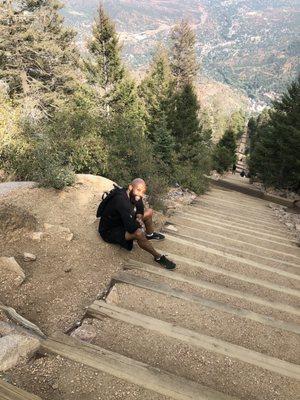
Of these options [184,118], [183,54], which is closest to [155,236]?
[184,118]

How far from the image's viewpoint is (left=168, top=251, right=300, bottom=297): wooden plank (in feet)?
15.6

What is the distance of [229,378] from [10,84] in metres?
26.1

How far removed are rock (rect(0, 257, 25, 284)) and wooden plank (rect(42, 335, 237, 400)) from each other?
144 centimetres

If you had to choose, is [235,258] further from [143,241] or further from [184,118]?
[184,118]

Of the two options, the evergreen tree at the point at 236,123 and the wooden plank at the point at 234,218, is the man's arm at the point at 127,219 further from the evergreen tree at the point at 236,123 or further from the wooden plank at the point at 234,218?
the evergreen tree at the point at 236,123

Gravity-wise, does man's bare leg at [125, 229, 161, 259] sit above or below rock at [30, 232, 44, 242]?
above

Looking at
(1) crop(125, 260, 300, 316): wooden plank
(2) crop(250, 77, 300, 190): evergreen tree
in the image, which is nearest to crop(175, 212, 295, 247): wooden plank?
(1) crop(125, 260, 300, 316): wooden plank

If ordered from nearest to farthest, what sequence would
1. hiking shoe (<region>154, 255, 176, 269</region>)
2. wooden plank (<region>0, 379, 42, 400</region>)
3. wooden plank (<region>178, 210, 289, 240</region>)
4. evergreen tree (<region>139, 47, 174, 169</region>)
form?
wooden plank (<region>0, 379, 42, 400</region>) < hiking shoe (<region>154, 255, 176, 269</region>) < wooden plank (<region>178, 210, 289, 240</region>) < evergreen tree (<region>139, 47, 174, 169</region>)

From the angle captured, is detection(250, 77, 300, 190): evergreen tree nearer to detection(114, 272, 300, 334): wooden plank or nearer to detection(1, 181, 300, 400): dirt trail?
detection(1, 181, 300, 400): dirt trail

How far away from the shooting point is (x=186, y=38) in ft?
141

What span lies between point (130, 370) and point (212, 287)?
203cm

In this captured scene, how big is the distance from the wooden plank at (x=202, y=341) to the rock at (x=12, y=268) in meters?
1.10

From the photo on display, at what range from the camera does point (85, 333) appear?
10.7ft

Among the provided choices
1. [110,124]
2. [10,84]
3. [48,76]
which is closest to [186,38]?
[48,76]
